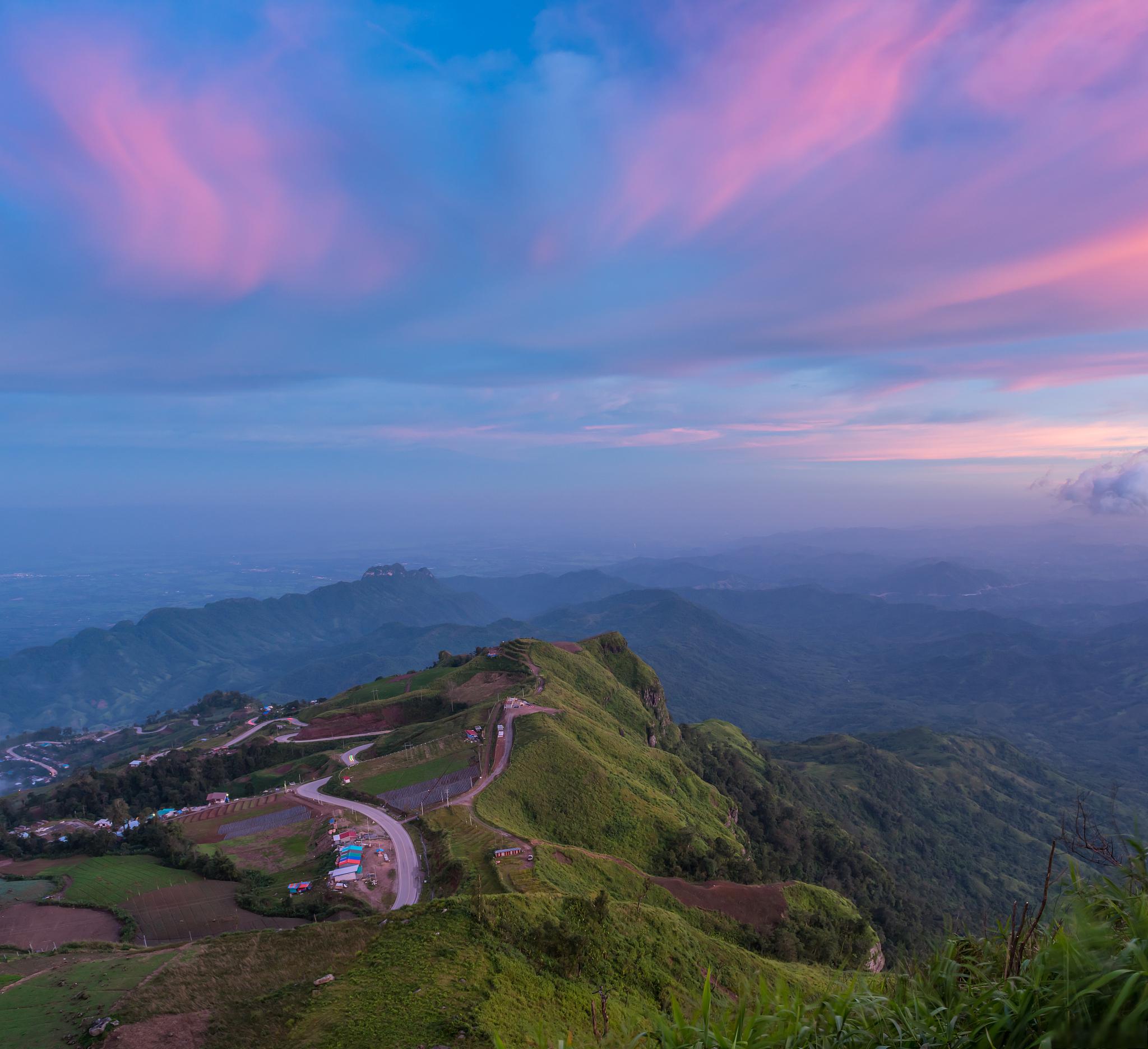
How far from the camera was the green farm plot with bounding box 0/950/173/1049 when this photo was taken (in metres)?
25.3

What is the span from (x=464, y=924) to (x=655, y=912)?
564 inches

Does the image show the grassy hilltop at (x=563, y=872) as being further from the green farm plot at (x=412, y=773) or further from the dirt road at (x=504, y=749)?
the dirt road at (x=504, y=749)

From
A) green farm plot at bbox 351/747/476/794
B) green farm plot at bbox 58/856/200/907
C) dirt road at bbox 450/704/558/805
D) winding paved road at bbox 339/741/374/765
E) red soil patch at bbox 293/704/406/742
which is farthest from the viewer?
red soil patch at bbox 293/704/406/742

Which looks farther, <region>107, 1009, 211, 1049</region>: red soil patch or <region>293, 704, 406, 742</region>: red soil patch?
<region>293, 704, 406, 742</region>: red soil patch

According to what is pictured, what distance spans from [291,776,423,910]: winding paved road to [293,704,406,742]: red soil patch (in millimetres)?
26739

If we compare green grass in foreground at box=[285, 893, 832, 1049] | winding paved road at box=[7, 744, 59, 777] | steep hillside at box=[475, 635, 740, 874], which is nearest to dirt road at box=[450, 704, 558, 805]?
steep hillside at box=[475, 635, 740, 874]

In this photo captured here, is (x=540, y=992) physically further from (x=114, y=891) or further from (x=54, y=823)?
(x=54, y=823)

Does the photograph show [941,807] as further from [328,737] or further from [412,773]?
[328,737]

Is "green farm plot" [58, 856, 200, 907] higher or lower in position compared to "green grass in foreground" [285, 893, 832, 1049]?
lower

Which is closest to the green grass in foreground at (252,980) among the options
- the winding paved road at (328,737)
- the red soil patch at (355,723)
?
the winding paved road at (328,737)

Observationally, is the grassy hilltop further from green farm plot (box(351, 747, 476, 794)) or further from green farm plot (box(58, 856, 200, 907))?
green farm plot (box(58, 856, 200, 907))

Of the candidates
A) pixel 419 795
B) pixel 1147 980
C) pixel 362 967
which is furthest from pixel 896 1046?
pixel 419 795

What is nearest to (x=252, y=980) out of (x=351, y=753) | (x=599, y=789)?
(x=599, y=789)

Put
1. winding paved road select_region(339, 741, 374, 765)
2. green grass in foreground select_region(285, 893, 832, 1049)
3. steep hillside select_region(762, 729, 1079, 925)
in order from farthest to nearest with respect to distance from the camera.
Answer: steep hillside select_region(762, 729, 1079, 925) < winding paved road select_region(339, 741, 374, 765) < green grass in foreground select_region(285, 893, 832, 1049)
